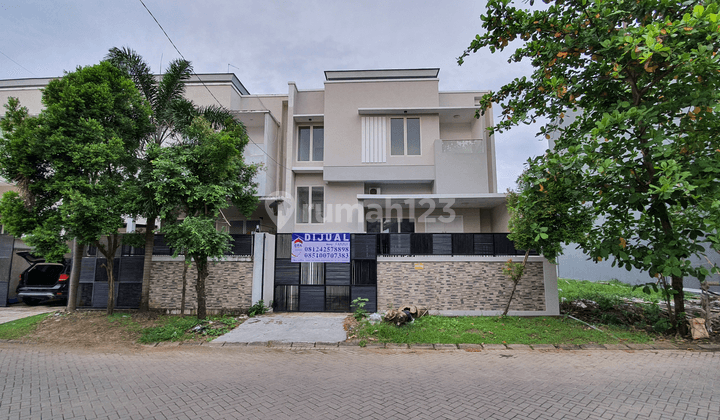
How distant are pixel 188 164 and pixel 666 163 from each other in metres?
10.4

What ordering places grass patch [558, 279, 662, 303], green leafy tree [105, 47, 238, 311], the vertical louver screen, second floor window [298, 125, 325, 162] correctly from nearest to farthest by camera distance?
green leafy tree [105, 47, 238, 311] < grass patch [558, 279, 662, 303] < the vertical louver screen < second floor window [298, 125, 325, 162]

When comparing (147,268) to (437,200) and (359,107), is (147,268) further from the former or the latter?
(437,200)

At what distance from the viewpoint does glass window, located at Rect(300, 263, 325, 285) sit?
10.8 meters

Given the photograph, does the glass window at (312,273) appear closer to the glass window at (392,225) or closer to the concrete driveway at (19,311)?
the glass window at (392,225)

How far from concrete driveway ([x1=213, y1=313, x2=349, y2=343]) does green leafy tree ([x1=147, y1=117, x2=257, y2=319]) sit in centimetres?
158

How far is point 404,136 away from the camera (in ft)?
49.3

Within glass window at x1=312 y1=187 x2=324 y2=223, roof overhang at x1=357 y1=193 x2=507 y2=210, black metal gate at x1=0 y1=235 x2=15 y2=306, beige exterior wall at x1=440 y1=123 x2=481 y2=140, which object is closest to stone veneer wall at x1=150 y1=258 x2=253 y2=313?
glass window at x1=312 y1=187 x2=324 y2=223

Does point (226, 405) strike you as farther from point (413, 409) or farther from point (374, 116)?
point (374, 116)

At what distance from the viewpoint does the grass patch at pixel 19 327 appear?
8.87 meters

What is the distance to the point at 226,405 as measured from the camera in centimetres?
458

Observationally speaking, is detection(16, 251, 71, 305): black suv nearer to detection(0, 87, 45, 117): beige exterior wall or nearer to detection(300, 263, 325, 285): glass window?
detection(0, 87, 45, 117): beige exterior wall

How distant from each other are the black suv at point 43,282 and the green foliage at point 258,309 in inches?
304

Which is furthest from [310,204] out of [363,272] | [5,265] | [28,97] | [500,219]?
[28,97]

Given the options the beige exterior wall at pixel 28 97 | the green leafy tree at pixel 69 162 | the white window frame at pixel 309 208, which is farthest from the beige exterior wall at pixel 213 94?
the beige exterior wall at pixel 28 97
